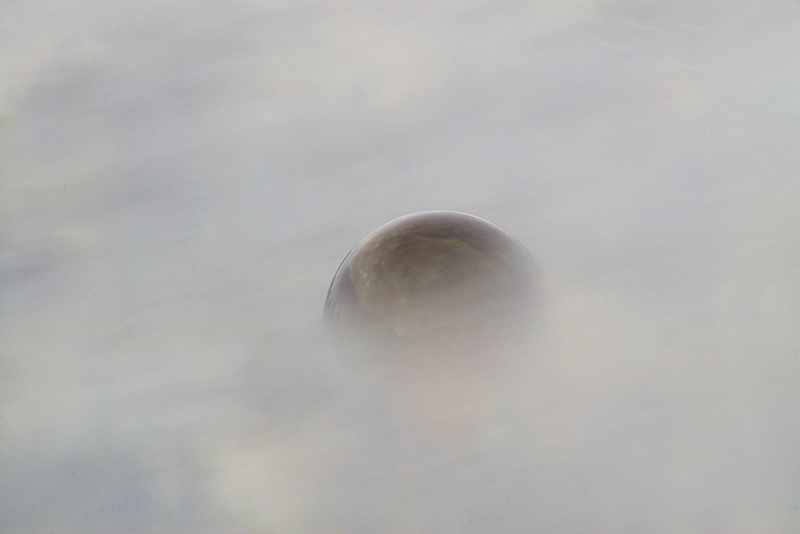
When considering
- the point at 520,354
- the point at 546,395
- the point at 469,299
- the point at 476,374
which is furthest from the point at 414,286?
the point at 546,395

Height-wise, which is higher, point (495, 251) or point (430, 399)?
point (495, 251)

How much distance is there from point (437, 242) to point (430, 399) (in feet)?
4.60

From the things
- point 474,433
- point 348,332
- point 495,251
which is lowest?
point 474,433

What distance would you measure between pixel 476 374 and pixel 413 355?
1.59 ft

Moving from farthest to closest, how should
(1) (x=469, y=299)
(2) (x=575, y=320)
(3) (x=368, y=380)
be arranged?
(2) (x=575, y=320)
(3) (x=368, y=380)
(1) (x=469, y=299)

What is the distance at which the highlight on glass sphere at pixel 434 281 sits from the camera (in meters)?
5.03

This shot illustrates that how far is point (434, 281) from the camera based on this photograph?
16.5 feet

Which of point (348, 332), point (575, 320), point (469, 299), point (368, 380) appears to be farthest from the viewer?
point (575, 320)

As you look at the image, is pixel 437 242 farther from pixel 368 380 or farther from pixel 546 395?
pixel 546 395

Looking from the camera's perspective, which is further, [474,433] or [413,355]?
[474,433]

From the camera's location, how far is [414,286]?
506cm

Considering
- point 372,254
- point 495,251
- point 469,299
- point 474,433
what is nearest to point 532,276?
point 495,251

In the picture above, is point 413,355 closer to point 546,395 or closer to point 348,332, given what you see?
point 348,332

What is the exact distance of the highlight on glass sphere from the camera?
503 cm
